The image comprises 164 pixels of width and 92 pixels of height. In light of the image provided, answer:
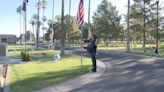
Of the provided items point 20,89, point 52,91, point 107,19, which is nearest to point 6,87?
point 20,89

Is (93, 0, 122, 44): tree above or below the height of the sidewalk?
above

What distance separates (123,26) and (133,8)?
18.0 m

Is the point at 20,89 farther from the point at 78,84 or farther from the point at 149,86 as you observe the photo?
the point at 149,86

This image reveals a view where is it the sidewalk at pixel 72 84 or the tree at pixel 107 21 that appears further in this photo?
the tree at pixel 107 21

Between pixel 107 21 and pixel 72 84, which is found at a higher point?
pixel 107 21

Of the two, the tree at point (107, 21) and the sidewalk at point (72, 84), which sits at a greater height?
the tree at point (107, 21)

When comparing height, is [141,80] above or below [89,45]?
below

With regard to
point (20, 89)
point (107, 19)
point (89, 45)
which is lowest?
point (20, 89)

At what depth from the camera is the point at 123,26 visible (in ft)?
264

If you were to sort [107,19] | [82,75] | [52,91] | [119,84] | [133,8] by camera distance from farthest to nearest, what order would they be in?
[107,19], [133,8], [82,75], [119,84], [52,91]

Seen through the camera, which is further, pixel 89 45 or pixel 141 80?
pixel 89 45

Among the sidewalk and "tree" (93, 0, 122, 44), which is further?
"tree" (93, 0, 122, 44)

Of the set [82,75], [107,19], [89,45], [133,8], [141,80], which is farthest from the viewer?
[107,19]

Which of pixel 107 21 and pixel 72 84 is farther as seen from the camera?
pixel 107 21
